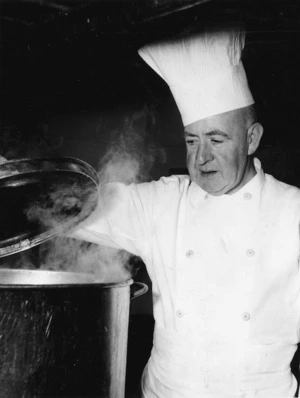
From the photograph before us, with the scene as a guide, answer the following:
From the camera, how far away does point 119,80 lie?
3.45 m

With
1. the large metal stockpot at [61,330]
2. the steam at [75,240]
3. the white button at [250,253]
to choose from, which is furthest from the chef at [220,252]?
the large metal stockpot at [61,330]

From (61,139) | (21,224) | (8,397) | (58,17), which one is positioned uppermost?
(58,17)

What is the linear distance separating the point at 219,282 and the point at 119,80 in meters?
2.23

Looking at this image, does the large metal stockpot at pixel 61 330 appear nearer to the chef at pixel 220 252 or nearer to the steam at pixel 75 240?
the steam at pixel 75 240

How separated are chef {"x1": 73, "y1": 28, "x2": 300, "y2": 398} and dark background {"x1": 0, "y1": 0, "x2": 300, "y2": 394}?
0.53ft

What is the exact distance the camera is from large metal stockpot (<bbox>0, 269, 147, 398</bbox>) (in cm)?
121

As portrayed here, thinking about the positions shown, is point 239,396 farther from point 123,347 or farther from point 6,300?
point 6,300

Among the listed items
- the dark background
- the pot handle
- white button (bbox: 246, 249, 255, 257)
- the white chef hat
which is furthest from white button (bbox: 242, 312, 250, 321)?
the dark background

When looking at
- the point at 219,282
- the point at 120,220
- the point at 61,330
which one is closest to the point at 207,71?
the point at 120,220

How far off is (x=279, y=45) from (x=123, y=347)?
2.07m

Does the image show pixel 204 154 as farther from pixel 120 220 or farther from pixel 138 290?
pixel 138 290

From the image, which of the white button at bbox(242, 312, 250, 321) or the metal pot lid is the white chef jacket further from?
the metal pot lid

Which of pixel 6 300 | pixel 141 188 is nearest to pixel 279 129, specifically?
pixel 141 188

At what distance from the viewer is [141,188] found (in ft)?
6.15
